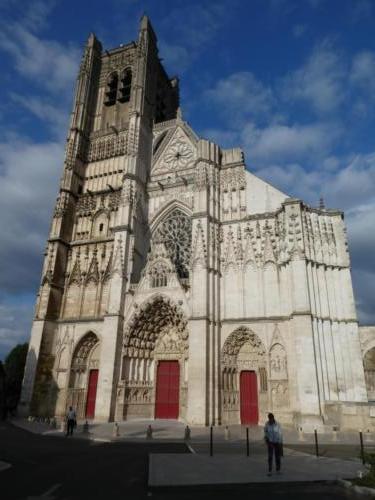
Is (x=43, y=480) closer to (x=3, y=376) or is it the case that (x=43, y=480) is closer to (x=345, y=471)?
(x=345, y=471)

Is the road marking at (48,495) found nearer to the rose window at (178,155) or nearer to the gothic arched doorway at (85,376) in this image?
the gothic arched doorway at (85,376)

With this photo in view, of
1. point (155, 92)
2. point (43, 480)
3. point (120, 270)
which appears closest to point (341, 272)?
point (120, 270)

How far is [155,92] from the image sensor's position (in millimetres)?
28562

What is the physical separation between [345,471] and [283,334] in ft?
31.2

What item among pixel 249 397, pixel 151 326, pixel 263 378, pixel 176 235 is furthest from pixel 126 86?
pixel 249 397

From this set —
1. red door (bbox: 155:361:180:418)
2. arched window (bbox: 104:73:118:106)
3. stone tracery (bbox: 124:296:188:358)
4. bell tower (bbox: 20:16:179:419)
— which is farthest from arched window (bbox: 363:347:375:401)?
arched window (bbox: 104:73:118:106)

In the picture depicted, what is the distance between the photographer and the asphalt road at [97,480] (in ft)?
18.4

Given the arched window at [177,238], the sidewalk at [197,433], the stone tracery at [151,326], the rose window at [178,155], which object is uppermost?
the rose window at [178,155]

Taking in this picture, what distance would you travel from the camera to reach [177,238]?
21422 mm

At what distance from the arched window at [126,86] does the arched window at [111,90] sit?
0.78 meters

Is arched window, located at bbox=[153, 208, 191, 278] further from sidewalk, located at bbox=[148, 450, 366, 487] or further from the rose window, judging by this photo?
sidewalk, located at bbox=[148, 450, 366, 487]

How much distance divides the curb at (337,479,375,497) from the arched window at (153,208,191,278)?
564 inches

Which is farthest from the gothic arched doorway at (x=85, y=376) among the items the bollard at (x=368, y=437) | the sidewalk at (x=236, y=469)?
the bollard at (x=368, y=437)

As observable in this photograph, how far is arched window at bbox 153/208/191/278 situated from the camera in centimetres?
2056
